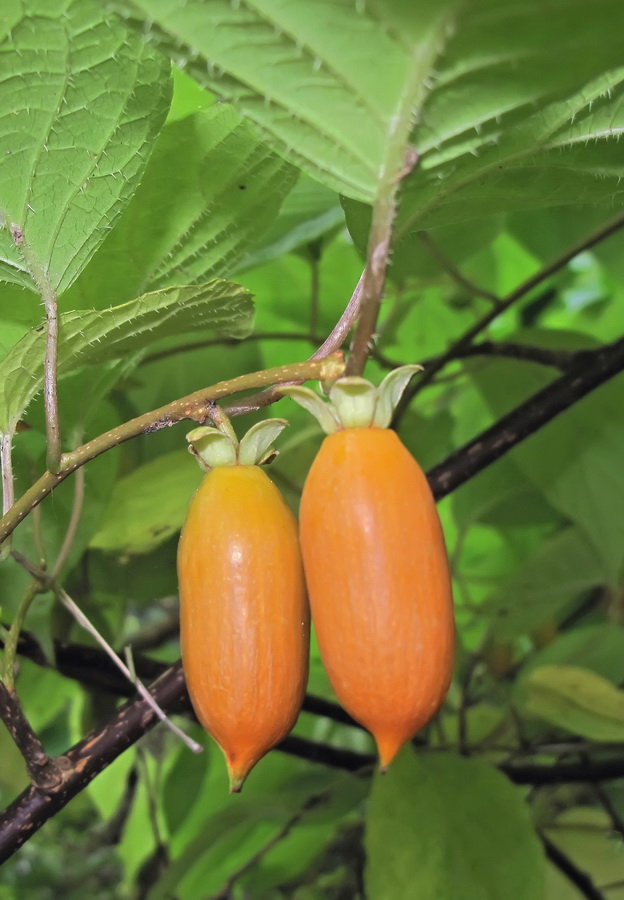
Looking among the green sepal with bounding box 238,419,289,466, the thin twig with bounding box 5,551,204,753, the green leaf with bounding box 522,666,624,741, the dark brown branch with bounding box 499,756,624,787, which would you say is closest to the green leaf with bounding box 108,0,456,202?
the green sepal with bounding box 238,419,289,466

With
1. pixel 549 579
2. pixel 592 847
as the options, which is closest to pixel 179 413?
pixel 549 579

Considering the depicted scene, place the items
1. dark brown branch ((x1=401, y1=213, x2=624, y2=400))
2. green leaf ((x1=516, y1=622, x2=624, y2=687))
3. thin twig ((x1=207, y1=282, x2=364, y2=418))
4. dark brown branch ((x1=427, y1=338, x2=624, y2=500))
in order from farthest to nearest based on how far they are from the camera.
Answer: green leaf ((x1=516, y1=622, x2=624, y2=687)) → dark brown branch ((x1=401, y1=213, x2=624, y2=400)) → dark brown branch ((x1=427, y1=338, x2=624, y2=500)) → thin twig ((x1=207, y1=282, x2=364, y2=418))

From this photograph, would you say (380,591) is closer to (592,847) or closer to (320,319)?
(320,319)

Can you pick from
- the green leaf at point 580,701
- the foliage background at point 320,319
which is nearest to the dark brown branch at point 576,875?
the foliage background at point 320,319

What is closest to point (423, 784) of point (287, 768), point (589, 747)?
point (589, 747)

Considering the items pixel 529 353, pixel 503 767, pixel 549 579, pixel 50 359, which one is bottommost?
pixel 503 767

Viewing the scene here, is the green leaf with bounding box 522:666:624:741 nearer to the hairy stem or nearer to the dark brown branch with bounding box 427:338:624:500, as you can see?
the dark brown branch with bounding box 427:338:624:500

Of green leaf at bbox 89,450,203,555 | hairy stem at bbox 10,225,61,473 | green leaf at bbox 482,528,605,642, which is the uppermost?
hairy stem at bbox 10,225,61,473
